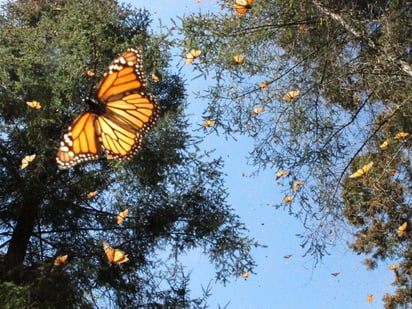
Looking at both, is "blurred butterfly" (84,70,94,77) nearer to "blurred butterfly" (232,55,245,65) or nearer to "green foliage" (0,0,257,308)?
"green foliage" (0,0,257,308)

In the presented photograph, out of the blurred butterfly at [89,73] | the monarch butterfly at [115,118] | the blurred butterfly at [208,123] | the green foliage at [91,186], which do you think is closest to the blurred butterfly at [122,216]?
the green foliage at [91,186]

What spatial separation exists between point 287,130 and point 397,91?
133 cm

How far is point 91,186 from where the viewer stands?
19.1 feet

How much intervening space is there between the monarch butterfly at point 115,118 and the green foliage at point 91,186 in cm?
141

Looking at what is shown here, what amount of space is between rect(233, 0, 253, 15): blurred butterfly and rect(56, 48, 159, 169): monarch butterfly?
1.86m

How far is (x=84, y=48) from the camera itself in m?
6.36

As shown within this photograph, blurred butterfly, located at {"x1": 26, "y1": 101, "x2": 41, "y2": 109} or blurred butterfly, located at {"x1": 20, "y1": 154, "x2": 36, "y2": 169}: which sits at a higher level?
blurred butterfly, located at {"x1": 26, "y1": 101, "x2": 41, "y2": 109}

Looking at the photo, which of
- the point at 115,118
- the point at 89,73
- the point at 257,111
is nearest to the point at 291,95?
the point at 257,111

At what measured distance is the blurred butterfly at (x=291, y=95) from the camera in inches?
218

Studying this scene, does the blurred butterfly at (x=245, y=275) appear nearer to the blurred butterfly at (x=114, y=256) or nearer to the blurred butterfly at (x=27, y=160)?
the blurred butterfly at (x=114, y=256)

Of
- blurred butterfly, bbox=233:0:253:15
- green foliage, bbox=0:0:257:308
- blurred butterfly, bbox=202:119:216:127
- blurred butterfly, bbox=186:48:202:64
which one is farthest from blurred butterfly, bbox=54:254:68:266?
blurred butterfly, bbox=233:0:253:15

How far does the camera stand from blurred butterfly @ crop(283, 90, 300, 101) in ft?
18.2

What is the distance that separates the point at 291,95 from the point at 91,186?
260 cm

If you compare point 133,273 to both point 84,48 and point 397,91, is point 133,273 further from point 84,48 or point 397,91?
point 397,91
